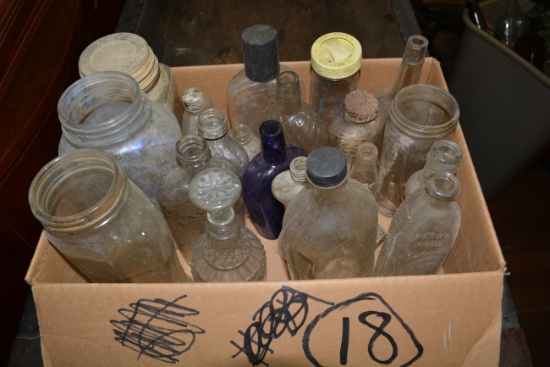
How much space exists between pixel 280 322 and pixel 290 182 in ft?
0.71

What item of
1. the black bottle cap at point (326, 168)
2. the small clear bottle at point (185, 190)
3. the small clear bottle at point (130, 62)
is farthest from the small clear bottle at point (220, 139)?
the black bottle cap at point (326, 168)

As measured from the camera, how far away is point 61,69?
1244 mm

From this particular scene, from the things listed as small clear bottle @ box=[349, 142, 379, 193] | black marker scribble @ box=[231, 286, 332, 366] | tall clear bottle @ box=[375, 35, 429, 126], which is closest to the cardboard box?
black marker scribble @ box=[231, 286, 332, 366]

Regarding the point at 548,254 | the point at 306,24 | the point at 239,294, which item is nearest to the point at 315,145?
the point at 239,294

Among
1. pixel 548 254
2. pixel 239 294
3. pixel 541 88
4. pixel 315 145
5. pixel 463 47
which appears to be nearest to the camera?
pixel 239 294

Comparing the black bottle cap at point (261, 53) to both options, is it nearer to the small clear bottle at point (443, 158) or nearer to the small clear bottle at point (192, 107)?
the small clear bottle at point (192, 107)

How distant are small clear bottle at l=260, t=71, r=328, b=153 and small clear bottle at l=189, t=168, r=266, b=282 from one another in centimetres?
21

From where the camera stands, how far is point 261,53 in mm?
756

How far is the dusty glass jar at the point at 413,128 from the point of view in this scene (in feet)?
2.39

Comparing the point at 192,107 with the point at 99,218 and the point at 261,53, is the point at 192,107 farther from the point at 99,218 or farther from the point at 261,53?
the point at 99,218

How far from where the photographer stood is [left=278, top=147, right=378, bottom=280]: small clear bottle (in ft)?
1.76

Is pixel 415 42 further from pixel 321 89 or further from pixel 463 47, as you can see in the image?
pixel 463 47

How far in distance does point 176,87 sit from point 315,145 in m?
0.31

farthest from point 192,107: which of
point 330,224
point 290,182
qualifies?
point 330,224
